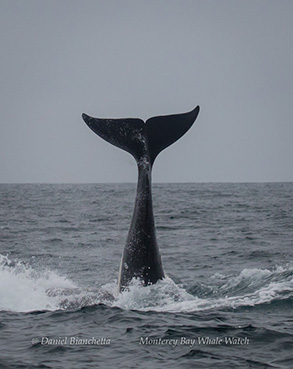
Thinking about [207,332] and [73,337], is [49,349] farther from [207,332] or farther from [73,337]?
[207,332]

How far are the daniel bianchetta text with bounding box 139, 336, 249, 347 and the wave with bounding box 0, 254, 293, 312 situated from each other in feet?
6.01

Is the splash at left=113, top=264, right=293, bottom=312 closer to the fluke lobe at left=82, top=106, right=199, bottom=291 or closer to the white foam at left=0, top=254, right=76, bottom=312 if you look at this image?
the fluke lobe at left=82, top=106, right=199, bottom=291

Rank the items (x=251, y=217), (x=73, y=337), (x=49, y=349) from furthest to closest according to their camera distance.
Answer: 1. (x=251, y=217)
2. (x=73, y=337)
3. (x=49, y=349)

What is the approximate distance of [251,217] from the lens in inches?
1280

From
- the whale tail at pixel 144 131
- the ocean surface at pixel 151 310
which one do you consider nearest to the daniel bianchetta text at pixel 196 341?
the ocean surface at pixel 151 310

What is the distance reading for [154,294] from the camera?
10969mm

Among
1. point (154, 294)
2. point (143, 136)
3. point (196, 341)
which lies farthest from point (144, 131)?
point (196, 341)

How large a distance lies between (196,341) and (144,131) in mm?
4532

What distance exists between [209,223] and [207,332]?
20.1 meters

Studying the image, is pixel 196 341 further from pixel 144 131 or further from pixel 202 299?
pixel 144 131

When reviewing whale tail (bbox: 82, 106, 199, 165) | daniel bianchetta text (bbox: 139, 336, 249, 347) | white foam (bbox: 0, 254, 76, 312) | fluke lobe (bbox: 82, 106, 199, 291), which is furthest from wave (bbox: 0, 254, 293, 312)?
whale tail (bbox: 82, 106, 199, 165)

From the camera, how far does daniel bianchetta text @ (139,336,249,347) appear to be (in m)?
8.32

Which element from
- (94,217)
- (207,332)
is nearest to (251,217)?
(94,217)

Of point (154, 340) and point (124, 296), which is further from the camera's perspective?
point (124, 296)
